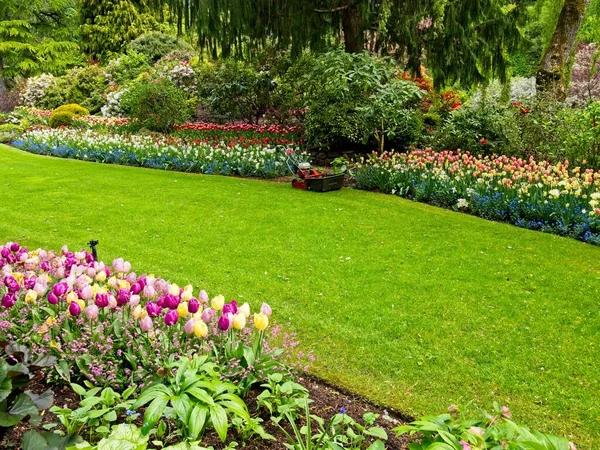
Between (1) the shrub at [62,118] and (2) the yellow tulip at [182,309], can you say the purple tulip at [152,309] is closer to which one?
(2) the yellow tulip at [182,309]

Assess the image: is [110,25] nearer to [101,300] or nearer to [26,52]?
[26,52]

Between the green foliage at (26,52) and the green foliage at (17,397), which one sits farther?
the green foliage at (26,52)

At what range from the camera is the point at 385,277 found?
14.7ft

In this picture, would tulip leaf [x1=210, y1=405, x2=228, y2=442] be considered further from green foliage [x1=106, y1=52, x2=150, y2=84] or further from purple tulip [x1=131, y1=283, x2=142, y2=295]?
green foliage [x1=106, y1=52, x2=150, y2=84]

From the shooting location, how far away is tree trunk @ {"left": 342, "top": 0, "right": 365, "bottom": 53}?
9.87m

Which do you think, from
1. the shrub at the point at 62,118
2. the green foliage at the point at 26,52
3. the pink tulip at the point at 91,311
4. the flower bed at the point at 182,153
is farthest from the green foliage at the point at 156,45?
the pink tulip at the point at 91,311

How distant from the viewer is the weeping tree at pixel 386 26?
9.14m

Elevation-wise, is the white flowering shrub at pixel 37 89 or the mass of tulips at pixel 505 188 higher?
the white flowering shrub at pixel 37 89

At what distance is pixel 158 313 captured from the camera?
2430mm

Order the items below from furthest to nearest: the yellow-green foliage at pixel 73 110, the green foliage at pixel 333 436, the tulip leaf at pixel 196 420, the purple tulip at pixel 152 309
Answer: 1. the yellow-green foliage at pixel 73 110
2. the purple tulip at pixel 152 309
3. the green foliage at pixel 333 436
4. the tulip leaf at pixel 196 420

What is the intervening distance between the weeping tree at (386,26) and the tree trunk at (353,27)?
19 mm

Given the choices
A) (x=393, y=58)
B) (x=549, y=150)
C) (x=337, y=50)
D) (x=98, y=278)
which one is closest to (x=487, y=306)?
(x=98, y=278)

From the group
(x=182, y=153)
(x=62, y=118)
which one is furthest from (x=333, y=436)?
(x=62, y=118)

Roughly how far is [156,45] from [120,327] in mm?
22422
